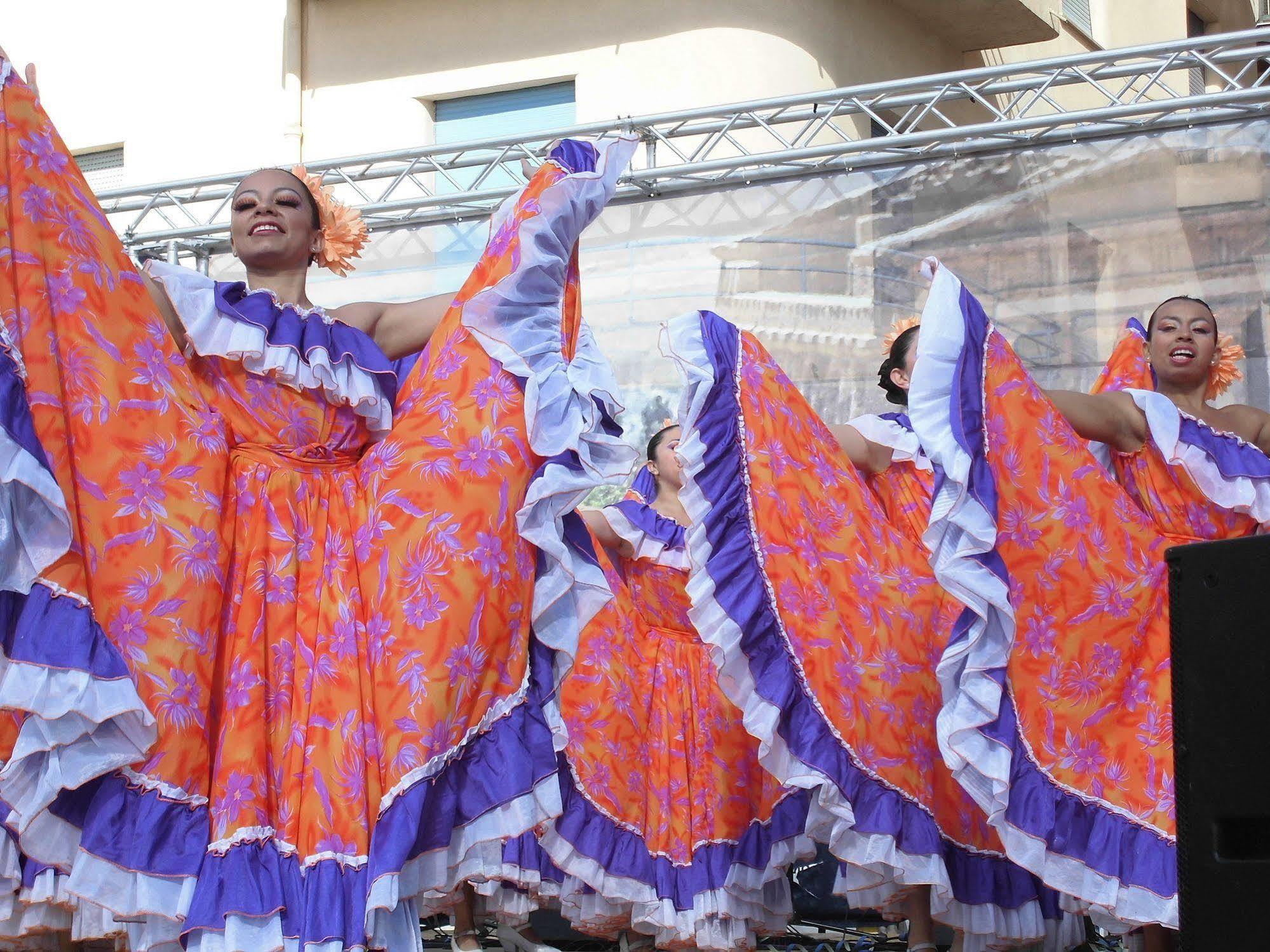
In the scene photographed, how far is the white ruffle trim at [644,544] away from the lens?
15.2 ft

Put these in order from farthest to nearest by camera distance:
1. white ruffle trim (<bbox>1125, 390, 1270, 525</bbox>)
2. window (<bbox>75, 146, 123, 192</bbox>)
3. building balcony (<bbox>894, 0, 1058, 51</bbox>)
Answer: window (<bbox>75, 146, 123, 192</bbox>), building balcony (<bbox>894, 0, 1058, 51</bbox>), white ruffle trim (<bbox>1125, 390, 1270, 525</bbox>)

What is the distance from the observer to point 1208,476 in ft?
12.2

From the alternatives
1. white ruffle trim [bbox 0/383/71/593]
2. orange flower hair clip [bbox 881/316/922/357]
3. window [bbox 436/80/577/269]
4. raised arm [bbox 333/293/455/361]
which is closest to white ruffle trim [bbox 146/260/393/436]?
raised arm [bbox 333/293/455/361]

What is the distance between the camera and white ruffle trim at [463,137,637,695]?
2.78 metres

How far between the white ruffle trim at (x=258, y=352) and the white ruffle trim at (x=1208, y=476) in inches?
75.2

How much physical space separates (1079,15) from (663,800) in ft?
30.0

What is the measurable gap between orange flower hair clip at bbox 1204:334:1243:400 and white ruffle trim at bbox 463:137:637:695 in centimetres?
232

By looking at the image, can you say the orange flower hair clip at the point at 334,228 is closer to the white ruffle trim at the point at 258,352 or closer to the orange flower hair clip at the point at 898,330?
the white ruffle trim at the point at 258,352

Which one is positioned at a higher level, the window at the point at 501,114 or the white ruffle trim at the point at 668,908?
the window at the point at 501,114

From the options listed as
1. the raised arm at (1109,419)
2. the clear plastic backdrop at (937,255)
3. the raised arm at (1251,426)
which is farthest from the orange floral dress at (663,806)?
the clear plastic backdrop at (937,255)

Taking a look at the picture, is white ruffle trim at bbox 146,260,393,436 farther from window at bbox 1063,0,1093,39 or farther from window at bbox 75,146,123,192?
window at bbox 1063,0,1093,39

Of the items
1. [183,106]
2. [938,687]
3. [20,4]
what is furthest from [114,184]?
[938,687]

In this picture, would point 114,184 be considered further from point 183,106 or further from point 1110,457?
point 1110,457

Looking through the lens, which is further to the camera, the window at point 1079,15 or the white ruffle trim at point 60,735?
the window at point 1079,15
